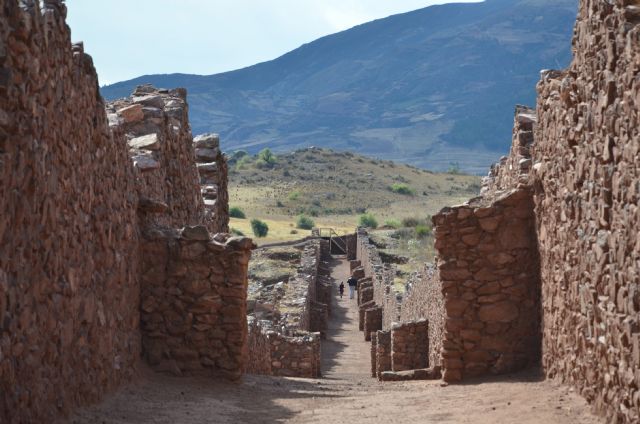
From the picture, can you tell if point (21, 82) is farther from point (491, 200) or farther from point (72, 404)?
point (491, 200)

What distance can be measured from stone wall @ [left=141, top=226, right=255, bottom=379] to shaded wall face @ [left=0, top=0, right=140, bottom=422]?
1.11m

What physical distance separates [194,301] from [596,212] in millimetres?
5512

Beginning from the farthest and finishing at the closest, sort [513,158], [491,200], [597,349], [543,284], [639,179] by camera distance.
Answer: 1. [513,158]
2. [491,200]
3. [543,284]
4. [597,349]
5. [639,179]

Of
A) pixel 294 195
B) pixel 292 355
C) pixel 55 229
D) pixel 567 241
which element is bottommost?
pixel 292 355

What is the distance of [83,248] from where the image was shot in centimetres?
910

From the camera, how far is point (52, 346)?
773 cm

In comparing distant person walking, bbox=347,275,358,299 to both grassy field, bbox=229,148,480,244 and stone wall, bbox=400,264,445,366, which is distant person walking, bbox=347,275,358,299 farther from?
grassy field, bbox=229,148,480,244

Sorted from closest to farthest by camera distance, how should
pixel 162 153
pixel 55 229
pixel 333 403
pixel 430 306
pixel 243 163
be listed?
1. pixel 55 229
2. pixel 333 403
3. pixel 162 153
4. pixel 430 306
5. pixel 243 163

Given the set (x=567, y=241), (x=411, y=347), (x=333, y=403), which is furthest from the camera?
(x=411, y=347)

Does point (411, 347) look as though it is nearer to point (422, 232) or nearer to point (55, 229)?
point (55, 229)

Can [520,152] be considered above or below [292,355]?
above

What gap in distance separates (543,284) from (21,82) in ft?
20.7

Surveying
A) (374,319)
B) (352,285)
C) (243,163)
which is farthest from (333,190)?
(374,319)

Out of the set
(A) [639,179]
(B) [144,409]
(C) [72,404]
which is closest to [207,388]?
(B) [144,409]
